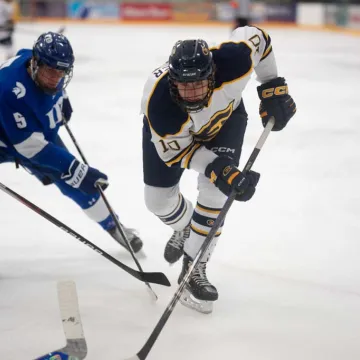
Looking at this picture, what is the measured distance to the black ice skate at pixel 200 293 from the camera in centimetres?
245

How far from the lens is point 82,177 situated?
2.57 meters

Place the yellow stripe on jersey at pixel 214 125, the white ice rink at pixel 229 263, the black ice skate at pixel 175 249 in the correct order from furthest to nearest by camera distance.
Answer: the black ice skate at pixel 175 249 < the yellow stripe on jersey at pixel 214 125 < the white ice rink at pixel 229 263

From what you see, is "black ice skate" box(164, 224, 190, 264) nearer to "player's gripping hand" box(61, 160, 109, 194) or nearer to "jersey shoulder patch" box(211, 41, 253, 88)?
"player's gripping hand" box(61, 160, 109, 194)

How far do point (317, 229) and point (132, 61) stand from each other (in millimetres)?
6257

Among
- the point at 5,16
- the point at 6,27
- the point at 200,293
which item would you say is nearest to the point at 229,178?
the point at 200,293

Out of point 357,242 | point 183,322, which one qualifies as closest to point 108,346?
point 183,322

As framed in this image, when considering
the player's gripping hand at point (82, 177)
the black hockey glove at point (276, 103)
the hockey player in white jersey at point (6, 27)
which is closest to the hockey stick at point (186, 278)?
the black hockey glove at point (276, 103)

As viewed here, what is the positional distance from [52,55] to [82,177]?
0.48m

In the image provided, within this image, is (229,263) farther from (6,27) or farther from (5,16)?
(5,16)

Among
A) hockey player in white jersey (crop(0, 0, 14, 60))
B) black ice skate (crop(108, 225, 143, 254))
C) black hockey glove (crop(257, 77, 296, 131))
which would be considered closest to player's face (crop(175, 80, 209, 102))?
black hockey glove (crop(257, 77, 296, 131))

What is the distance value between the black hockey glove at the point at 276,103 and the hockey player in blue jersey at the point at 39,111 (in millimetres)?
706

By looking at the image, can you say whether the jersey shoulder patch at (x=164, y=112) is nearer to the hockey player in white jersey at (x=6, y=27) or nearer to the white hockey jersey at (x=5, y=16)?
the hockey player in white jersey at (x=6, y=27)

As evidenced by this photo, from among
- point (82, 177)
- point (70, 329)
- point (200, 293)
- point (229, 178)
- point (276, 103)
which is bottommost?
point (200, 293)

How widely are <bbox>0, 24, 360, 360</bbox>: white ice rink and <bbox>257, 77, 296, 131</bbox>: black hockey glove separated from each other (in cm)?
65
